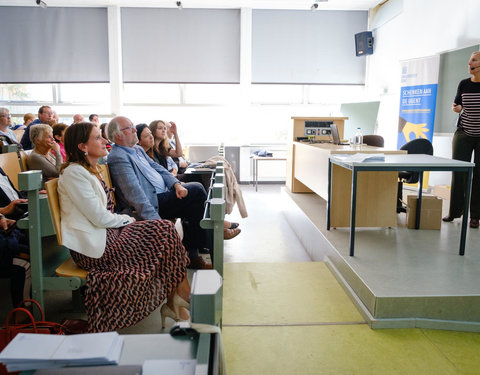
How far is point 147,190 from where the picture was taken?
2725 mm

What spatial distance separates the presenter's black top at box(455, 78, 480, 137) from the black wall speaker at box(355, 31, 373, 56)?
425 centimetres

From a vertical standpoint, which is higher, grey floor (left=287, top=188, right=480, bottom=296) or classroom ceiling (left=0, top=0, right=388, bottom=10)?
classroom ceiling (left=0, top=0, right=388, bottom=10)

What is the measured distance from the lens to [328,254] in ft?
9.67

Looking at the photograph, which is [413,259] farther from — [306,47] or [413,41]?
[306,47]

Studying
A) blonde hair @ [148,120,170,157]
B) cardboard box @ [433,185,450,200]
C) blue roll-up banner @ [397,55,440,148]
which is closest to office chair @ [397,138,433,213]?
cardboard box @ [433,185,450,200]

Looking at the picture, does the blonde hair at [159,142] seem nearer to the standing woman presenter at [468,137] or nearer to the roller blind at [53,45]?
the standing woman presenter at [468,137]

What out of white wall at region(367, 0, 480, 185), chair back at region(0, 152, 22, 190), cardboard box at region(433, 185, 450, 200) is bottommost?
cardboard box at region(433, 185, 450, 200)

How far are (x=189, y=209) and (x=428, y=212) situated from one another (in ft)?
6.43

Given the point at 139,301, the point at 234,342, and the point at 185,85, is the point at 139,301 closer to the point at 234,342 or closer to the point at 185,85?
the point at 234,342

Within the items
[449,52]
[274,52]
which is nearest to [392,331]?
[449,52]

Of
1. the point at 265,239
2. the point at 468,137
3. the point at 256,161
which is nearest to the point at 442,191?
the point at 468,137

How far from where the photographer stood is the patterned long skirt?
177 cm

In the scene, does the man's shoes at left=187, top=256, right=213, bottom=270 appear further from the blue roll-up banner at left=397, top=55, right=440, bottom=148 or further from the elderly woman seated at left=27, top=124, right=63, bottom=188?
the blue roll-up banner at left=397, top=55, right=440, bottom=148

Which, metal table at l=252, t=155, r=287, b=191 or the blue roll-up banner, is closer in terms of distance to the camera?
the blue roll-up banner
